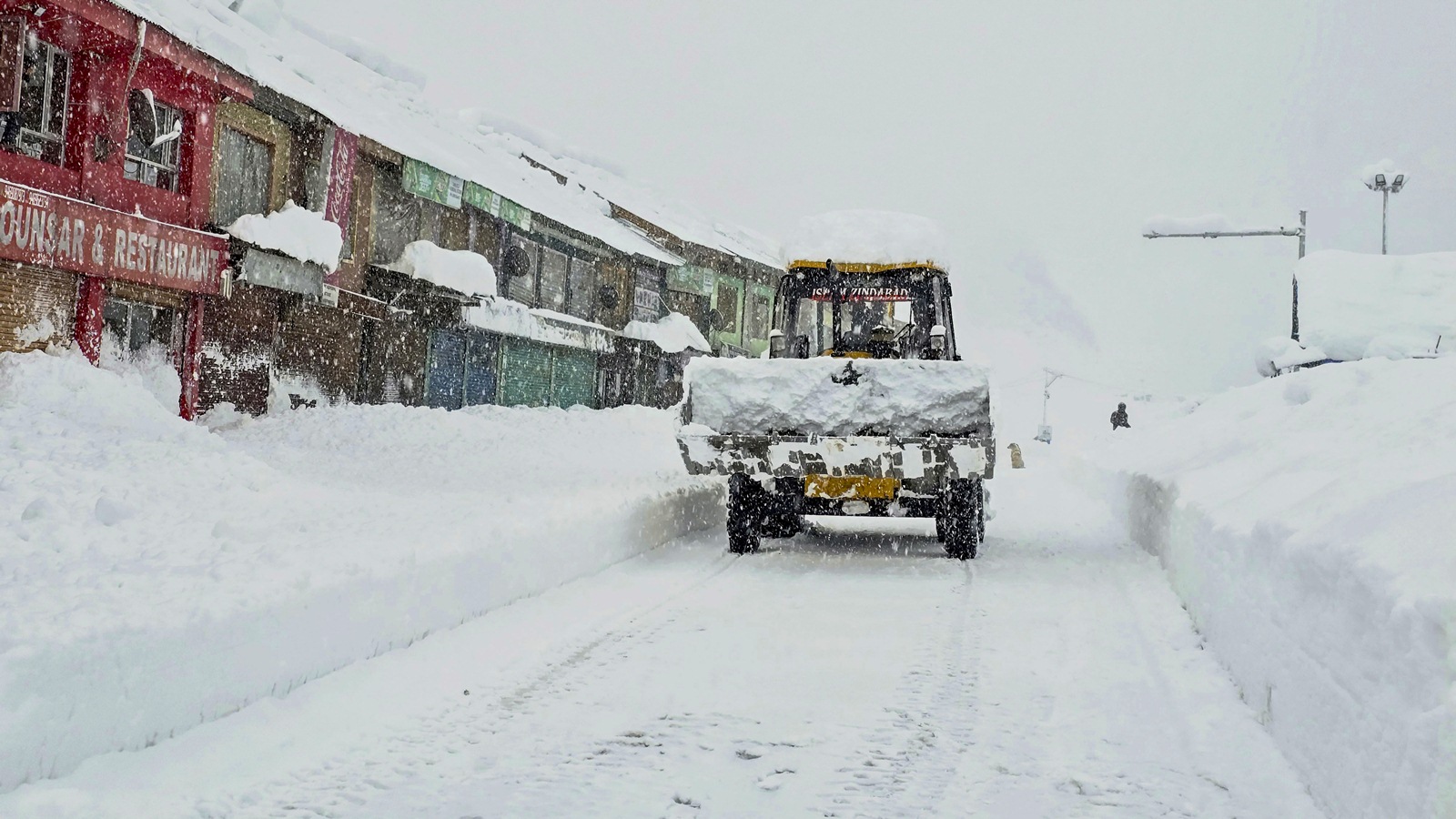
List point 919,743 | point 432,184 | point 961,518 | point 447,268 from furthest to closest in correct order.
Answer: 1. point 447,268
2. point 432,184
3. point 961,518
4. point 919,743

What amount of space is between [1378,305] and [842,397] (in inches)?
1118

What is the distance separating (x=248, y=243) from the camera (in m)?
17.3

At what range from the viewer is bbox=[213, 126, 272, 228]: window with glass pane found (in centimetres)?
1750

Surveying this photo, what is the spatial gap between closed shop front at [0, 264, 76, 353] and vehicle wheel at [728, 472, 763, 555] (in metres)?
10.0

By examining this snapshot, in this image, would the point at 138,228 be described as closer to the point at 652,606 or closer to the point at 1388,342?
the point at 652,606

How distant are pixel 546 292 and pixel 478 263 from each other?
247 inches

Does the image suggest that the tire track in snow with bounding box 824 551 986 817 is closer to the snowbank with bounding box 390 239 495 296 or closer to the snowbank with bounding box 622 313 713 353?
the snowbank with bounding box 390 239 495 296

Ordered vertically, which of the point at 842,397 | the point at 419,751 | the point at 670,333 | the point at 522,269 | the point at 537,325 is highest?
the point at 522,269

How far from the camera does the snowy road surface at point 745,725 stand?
141 inches

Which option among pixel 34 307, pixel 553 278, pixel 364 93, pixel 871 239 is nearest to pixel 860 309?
pixel 871 239

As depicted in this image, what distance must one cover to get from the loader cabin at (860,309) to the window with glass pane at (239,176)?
10.7m

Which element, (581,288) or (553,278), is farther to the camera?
(581,288)

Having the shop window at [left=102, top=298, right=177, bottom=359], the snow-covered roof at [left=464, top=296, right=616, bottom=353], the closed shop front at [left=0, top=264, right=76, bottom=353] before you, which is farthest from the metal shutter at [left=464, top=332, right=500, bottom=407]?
the closed shop front at [left=0, top=264, right=76, bottom=353]

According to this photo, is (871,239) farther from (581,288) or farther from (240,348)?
(581,288)
